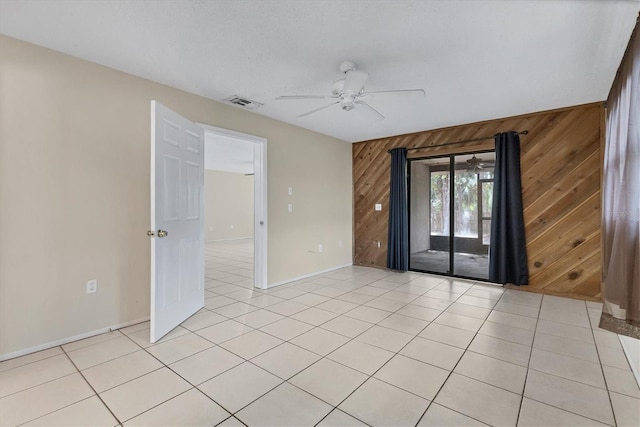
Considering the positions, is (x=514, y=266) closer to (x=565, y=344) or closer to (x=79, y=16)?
(x=565, y=344)

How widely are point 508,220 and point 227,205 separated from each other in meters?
8.44

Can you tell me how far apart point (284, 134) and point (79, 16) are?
271 cm

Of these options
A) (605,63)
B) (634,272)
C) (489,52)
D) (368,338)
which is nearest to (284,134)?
(489,52)

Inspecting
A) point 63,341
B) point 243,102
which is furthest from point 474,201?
point 63,341

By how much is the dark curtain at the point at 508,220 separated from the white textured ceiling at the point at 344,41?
891 millimetres

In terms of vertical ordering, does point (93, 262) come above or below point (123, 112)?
below

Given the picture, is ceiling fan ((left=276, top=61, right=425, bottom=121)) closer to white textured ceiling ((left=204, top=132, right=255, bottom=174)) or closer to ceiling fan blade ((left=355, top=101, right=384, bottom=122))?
ceiling fan blade ((left=355, top=101, right=384, bottom=122))

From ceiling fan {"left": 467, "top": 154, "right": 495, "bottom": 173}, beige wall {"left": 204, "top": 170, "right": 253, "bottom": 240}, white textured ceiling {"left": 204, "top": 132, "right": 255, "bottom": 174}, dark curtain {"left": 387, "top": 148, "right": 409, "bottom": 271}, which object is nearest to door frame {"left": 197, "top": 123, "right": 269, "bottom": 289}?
white textured ceiling {"left": 204, "top": 132, "right": 255, "bottom": 174}

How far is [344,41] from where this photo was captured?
2.28 m

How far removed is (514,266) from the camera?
13.5ft

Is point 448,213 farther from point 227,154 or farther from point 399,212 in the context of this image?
point 227,154

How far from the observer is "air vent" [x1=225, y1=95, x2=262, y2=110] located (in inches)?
137

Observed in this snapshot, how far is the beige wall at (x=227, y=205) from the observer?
9719mm

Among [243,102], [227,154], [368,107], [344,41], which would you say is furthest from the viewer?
[227,154]
